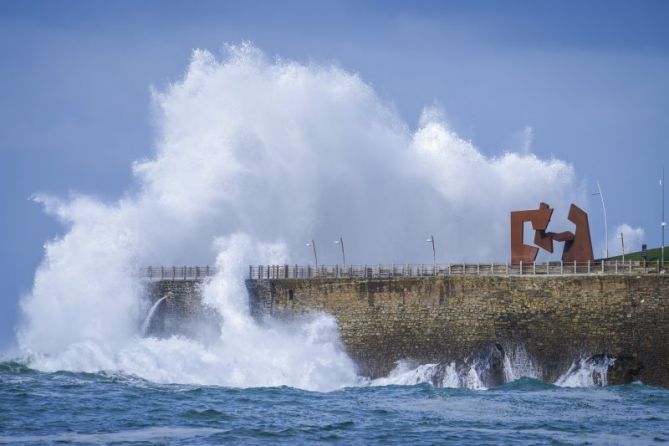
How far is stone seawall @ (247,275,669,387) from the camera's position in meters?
42.2

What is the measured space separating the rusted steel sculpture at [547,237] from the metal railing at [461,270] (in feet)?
2.12

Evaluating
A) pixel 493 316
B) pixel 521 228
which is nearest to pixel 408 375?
pixel 493 316

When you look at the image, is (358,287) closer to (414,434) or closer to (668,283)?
(668,283)

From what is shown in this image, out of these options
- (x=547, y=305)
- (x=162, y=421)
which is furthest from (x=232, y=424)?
(x=547, y=305)

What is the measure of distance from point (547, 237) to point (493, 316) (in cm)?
481

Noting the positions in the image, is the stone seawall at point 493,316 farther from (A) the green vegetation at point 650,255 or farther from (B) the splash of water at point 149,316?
A: (A) the green vegetation at point 650,255

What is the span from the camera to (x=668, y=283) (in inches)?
1657

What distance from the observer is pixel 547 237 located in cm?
4762

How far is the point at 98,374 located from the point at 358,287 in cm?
1075

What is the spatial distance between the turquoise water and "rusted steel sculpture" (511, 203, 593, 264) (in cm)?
611

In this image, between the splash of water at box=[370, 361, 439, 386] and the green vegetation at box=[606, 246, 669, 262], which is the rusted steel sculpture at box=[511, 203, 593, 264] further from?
the green vegetation at box=[606, 246, 669, 262]

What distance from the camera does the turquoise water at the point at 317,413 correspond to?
95.8ft

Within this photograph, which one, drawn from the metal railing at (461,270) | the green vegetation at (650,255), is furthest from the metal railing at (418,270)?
the green vegetation at (650,255)

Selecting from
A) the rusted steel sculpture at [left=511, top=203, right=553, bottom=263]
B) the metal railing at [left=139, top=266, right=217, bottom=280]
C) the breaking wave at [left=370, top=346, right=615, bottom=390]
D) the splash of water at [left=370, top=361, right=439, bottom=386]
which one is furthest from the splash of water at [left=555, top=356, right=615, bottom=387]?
the metal railing at [left=139, top=266, right=217, bottom=280]
